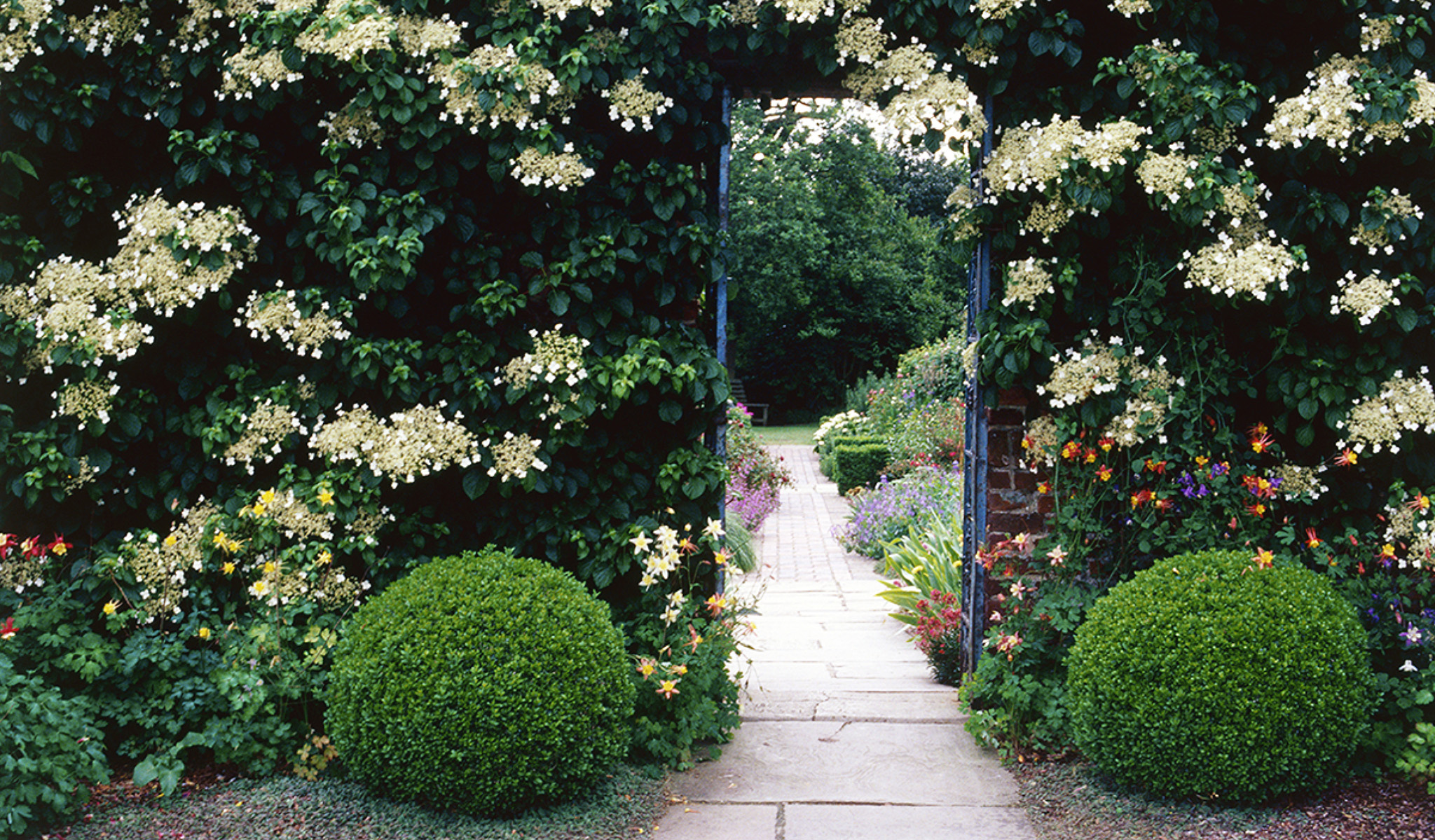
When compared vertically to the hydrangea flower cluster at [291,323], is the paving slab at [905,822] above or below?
below

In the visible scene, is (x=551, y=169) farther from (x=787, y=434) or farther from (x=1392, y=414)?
(x=787, y=434)

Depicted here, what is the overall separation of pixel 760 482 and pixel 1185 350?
7362mm

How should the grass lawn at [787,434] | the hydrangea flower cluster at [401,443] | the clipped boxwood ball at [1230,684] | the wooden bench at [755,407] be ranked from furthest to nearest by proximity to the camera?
the wooden bench at [755,407], the grass lawn at [787,434], the hydrangea flower cluster at [401,443], the clipped boxwood ball at [1230,684]

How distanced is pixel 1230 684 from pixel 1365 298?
4.43 feet

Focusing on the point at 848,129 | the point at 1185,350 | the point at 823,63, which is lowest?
the point at 1185,350

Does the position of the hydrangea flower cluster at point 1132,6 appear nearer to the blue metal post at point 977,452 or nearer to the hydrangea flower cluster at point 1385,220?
the blue metal post at point 977,452

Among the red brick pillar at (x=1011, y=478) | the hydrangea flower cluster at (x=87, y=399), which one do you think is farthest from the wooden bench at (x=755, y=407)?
the hydrangea flower cluster at (x=87, y=399)

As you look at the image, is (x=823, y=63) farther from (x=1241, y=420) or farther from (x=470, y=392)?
(x=1241, y=420)

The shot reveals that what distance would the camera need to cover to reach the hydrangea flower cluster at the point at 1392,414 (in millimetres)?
3145

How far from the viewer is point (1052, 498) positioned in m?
3.62

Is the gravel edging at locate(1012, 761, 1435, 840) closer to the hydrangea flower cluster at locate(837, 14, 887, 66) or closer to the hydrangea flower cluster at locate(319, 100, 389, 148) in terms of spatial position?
the hydrangea flower cluster at locate(837, 14, 887, 66)

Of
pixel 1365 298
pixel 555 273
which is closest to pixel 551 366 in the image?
pixel 555 273

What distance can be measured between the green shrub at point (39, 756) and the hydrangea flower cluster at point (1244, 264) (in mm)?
3635

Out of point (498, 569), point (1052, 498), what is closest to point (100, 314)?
point (498, 569)
